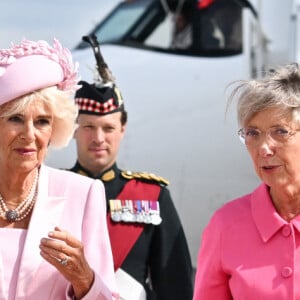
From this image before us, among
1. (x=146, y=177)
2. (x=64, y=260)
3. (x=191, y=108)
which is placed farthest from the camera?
(x=191, y=108)

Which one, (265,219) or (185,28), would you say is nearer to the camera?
(265,219)

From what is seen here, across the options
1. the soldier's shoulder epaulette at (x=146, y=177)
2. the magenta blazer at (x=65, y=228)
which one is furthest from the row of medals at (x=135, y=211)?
the magenta blazer at (x=65, y=228)

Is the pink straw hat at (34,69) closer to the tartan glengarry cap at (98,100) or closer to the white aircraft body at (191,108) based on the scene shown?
the tartan glengarry cap at (98,100)

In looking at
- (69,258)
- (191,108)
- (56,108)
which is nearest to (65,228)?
(69,258)

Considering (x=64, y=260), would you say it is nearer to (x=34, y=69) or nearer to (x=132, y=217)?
(x=34, y=69)

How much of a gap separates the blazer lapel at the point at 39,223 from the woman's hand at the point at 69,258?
0.47ft

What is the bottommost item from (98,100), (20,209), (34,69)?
(20,209)

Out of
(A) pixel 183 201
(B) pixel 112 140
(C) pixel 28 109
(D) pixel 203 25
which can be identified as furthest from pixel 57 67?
(D) pixel 203 25

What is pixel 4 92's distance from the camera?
269cm

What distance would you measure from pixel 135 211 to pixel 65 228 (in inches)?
39.3

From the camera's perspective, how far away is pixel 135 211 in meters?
3.74

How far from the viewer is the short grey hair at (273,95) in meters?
2.73

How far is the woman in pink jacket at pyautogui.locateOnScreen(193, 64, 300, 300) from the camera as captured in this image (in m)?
2.69

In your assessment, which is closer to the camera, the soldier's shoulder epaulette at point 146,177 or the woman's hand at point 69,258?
the woman's hand at point 69,258
